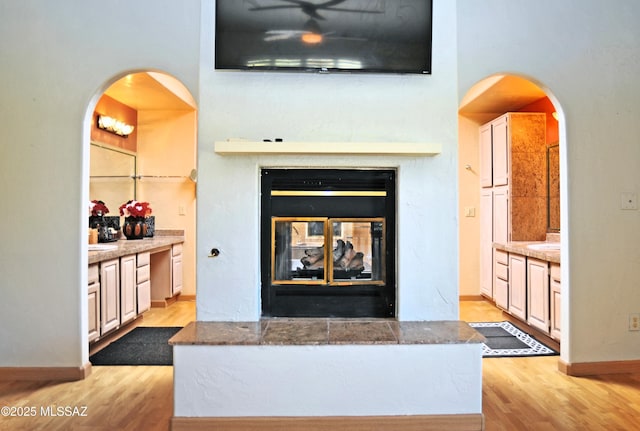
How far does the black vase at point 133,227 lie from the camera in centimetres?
429

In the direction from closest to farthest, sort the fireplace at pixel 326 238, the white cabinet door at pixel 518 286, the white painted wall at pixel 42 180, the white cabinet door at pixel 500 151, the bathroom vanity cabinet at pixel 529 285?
the fireplace at pixel 326 238
the white painted wall at pixel 42 180
the bathroom vanity cabinet at pixel 529 285
the white cabinet door at pixel 518 286
the white cabinet door at pixel 500 151

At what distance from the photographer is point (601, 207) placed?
8.53ft

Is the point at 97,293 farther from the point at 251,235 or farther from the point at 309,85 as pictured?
the point at 309,85

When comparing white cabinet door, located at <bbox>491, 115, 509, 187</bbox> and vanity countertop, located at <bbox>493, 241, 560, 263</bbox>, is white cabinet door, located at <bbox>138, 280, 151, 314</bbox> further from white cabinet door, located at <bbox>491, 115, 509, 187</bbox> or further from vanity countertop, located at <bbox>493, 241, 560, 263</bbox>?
white cabinet door, located at <bbox>491, 115, 509, 187</bbox>

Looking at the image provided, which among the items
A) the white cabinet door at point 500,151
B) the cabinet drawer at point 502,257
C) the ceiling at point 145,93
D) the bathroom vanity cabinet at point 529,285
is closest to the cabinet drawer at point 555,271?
the bathroom vanity cabinet at point 529,285

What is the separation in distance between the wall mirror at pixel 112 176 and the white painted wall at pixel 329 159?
7.76 feet

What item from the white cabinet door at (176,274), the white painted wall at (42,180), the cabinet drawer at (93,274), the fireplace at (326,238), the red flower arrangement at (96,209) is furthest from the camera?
the white cabinet door at (176,274)

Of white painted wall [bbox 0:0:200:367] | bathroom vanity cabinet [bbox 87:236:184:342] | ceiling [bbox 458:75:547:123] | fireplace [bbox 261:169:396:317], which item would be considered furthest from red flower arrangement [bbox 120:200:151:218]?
ceiling [bbox 458:75:547:123]

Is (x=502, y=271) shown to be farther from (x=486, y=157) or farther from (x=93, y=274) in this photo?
(x=93, y=274)

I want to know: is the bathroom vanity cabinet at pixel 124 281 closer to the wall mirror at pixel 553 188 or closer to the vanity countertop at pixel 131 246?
the vanity countertop at pixel 131 246

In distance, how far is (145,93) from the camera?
4078mm

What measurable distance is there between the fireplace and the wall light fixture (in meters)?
2.61

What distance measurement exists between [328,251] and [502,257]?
2431 millimetres

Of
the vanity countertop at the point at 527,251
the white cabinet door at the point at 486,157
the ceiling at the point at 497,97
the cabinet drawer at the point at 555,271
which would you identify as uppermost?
the ceiling at the point at 497,97
